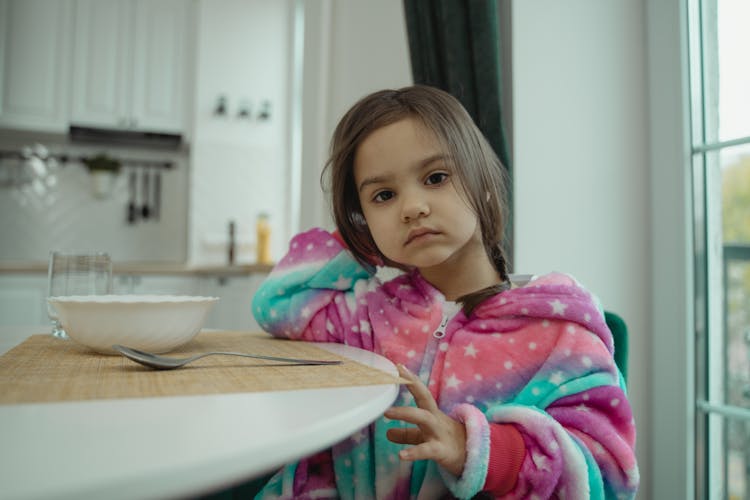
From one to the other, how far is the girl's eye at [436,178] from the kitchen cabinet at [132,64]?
3047 millimetres

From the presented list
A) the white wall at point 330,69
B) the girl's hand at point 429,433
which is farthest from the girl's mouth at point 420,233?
the white wall at point 330,69

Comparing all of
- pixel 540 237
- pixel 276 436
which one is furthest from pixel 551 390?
pixel 540 237

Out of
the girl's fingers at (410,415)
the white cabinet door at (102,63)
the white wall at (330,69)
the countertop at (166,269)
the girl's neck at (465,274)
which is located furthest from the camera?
the white cabinet door at (102,63)

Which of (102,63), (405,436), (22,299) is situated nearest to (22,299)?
(22,299)

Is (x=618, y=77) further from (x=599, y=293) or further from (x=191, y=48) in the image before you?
(x=191, y=48)

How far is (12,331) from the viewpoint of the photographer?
3.32 ft

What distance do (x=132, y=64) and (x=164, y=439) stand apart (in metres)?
3.58

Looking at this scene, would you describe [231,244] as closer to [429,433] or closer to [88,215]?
[88,215]

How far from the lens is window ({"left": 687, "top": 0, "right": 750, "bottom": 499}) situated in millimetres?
1191

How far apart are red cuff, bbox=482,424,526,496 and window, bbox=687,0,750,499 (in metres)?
0.84

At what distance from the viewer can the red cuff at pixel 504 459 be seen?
61cm

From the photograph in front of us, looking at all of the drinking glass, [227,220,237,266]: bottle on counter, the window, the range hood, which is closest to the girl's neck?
the drinking glass

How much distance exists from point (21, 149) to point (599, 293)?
11.4 feet

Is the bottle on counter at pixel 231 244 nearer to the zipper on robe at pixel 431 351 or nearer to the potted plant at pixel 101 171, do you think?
the potted plant at pixel 101 171
